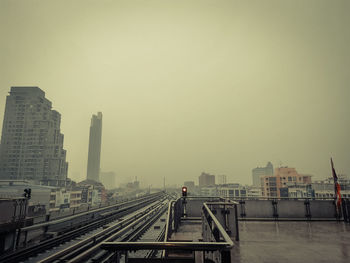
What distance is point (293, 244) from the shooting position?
21.4ft

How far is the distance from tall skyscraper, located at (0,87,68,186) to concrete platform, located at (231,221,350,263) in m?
134

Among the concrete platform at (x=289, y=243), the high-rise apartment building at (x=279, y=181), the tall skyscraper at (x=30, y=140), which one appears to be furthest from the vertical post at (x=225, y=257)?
the tall skyscraper at (x=30, y=140)

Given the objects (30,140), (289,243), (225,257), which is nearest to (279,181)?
(289,243)

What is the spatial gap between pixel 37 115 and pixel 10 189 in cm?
9157

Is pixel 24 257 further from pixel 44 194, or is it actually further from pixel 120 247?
pixel 44 194

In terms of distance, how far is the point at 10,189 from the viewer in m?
60.6

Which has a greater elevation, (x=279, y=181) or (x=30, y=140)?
(x=30, y=140)

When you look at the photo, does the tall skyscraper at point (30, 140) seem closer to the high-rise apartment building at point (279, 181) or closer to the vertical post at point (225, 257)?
the high-rise apartment building at point (279, 181)

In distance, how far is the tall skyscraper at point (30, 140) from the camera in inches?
4887

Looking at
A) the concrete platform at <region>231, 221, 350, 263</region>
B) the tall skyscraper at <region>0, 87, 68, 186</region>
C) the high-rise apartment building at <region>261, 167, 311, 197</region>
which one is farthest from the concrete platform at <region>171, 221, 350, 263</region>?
the tall skyscraper at <region>0, 87, 68, 186</region>

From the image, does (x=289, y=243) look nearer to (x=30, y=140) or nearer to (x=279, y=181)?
(x=279, y=181)

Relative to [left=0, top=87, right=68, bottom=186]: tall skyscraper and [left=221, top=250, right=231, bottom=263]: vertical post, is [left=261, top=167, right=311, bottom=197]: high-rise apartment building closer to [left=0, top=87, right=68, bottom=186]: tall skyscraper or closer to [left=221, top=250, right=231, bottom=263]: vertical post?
[left=221, top=250, right=231, bottom=263]: vertical post

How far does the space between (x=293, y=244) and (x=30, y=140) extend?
157 metres

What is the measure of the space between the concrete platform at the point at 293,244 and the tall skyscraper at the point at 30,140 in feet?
439
